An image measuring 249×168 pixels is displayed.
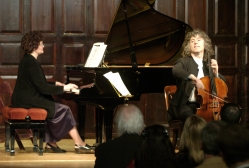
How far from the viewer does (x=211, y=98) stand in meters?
6.14

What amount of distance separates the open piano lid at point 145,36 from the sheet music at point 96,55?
41 centimetres

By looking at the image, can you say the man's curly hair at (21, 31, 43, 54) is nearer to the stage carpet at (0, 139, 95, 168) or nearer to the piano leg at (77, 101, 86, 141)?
the piano leg at (77, 101, 86, 141)

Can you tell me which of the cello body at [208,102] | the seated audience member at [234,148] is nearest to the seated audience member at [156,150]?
the seated audience member at [234,148]

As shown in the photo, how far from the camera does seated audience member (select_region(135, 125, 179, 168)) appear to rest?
358cm

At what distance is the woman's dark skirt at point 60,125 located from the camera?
21.8 feet

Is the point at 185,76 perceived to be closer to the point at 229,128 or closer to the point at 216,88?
the point at 216,88

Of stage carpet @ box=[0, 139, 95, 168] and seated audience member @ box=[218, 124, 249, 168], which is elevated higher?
seated audience member @ box=[218, 124, 249, 168]

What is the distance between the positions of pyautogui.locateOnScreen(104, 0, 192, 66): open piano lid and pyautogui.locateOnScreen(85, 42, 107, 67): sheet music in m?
0.41

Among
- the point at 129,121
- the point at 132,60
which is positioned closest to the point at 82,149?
the point at 132,60

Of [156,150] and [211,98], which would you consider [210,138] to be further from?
[211,98]

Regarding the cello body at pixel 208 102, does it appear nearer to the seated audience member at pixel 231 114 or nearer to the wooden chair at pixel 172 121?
the wooden chair at pixel 172 121

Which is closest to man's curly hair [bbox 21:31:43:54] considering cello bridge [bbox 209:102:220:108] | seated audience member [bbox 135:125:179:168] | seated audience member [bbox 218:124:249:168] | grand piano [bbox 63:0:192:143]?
grand piano [bbox 63:0:192:143]

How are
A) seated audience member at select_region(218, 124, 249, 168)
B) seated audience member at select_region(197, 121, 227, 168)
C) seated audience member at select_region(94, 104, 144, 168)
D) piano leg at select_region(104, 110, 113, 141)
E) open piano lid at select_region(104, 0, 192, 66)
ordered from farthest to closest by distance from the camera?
open piano lid at select_region(104, 0, 192, 66) → piano leg at select_region(104, 110, 113, 141) → seated audience member at select_region(94, 104, 144, 168) → seated audience member at select_region(197, 121, 227, 168) → seated audience member at select_region(218, 124, 249, 168)

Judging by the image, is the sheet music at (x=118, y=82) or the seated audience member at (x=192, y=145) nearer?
the seated audience member at (x=192, y=145)
